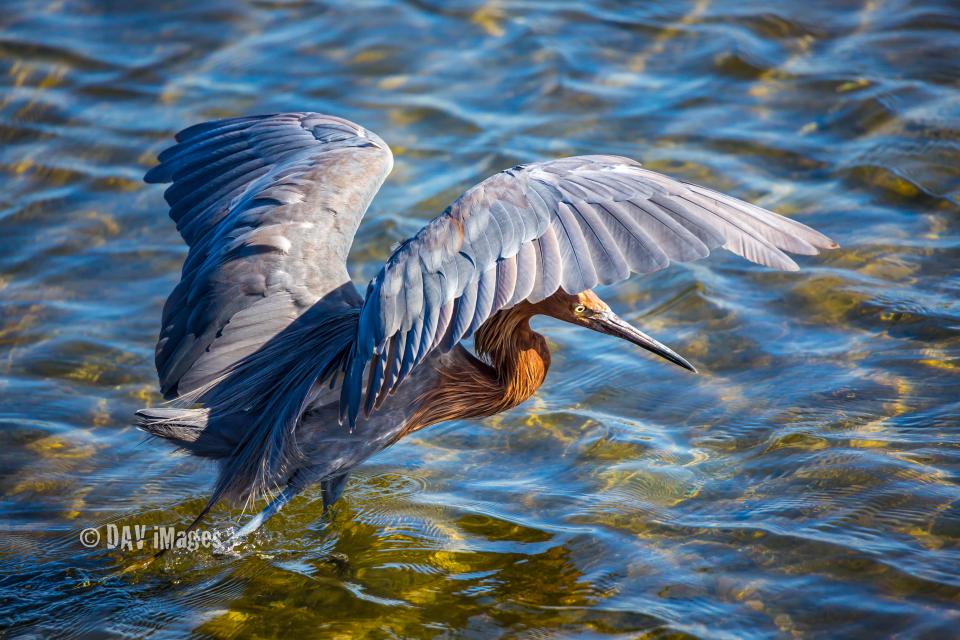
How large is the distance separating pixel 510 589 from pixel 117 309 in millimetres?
3883

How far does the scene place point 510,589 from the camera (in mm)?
5438

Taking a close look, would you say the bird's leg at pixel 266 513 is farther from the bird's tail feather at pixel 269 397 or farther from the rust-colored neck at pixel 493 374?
the rust-colored neck at pixel 493 374

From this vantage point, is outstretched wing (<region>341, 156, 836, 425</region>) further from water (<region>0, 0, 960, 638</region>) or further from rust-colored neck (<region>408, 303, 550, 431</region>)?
water (<region>0, 0, 960, 638</region>)

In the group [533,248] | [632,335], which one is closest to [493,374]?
[632,335]

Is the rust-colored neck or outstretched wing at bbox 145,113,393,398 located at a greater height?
outstretched wing at bbox 145,113,393,398

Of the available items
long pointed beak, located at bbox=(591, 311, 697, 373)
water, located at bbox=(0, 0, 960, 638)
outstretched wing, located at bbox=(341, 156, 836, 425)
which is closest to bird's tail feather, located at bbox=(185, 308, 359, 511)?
water, located at bbox=(0, 0, 960, 638)

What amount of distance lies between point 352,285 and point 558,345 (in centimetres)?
187

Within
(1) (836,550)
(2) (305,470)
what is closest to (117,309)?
(2) (305,470)

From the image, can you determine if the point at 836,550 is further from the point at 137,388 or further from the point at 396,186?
the point at 396,186

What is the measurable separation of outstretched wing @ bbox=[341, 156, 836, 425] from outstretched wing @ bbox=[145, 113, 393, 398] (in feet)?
3.75

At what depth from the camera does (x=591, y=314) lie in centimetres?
612

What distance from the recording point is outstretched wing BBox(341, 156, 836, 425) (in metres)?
4.63

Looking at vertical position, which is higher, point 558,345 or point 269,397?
point 269,397

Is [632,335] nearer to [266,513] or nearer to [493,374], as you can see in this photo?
[493,374]
